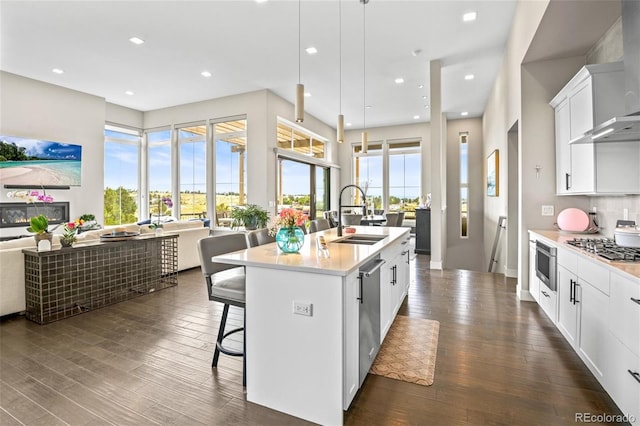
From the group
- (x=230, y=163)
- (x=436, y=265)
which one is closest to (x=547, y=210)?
(x=436, y=265)

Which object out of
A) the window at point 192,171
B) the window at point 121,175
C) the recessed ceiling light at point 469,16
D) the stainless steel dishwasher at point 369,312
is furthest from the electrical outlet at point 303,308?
the window at point 121,175

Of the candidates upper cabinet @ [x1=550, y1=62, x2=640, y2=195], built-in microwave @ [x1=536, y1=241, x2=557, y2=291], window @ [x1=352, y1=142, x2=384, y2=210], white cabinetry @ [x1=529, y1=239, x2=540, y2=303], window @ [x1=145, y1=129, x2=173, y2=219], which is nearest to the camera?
upper cabinet @ [x1=550, y1=62, x2=640, y2=195]

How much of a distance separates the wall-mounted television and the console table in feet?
10.4

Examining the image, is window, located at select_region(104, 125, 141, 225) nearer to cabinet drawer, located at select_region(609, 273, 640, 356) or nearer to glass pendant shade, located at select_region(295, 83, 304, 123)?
glass pendant shade, located at select_region(295, 83, 304, 123)

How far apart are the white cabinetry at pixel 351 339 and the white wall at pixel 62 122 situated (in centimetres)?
676

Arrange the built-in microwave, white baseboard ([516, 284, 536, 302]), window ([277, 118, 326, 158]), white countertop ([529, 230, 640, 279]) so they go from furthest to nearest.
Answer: window ([277, 118, 326, 158]) < white baseboard ([516, 284, 536, 302]) < the built-in microwave < white countertop ([529, 230, 640, 279])

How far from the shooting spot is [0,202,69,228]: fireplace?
5.48 meters

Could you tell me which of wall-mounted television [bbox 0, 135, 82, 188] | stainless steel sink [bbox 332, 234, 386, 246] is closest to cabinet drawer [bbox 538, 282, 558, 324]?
stainless steel sink [bbox 332, 234, 386, 246]

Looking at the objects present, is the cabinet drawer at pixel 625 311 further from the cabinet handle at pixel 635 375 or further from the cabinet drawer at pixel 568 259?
the cabinet drawer at pixel 568 259

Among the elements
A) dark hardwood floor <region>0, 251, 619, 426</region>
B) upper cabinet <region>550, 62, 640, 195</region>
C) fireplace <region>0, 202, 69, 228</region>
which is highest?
upper cabinet <region>550, 62, 640, 195</region>

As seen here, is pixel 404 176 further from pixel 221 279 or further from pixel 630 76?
pixel 221 279

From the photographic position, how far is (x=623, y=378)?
5.69 feet

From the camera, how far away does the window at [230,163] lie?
701cm

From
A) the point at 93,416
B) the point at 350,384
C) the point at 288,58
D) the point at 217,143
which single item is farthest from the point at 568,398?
the point at 217,143
